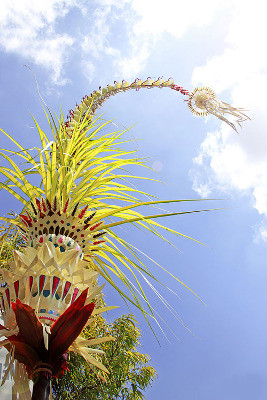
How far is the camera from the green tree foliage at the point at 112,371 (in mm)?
4180

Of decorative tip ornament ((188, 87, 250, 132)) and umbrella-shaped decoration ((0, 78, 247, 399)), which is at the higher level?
decorative tip ornament ((188, 87, 250, 132))

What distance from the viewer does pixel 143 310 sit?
1441 mm

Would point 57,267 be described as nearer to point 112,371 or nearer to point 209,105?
point 209,105

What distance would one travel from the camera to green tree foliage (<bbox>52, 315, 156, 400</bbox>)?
4.18 metres

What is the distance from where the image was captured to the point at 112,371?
169 inches

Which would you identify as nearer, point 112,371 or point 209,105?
point 209,105

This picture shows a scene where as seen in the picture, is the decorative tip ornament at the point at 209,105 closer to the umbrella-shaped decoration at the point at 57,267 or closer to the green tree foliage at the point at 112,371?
the umbrella-shaped decoration at the point at 57,267

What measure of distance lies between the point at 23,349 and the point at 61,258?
0.29 m

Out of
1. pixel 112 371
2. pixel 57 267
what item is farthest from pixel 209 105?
pixel 112 371

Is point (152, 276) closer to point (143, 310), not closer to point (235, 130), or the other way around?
point (143, 310)

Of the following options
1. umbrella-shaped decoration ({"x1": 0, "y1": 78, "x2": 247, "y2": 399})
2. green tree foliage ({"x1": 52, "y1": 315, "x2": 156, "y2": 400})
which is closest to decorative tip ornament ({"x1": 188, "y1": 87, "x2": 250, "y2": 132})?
umbrella-shaped decoration ({"x1": 0, "y1": 78, "x2": 247, "y2": 399})

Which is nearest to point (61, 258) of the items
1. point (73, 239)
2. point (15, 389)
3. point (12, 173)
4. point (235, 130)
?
point (73, 239)

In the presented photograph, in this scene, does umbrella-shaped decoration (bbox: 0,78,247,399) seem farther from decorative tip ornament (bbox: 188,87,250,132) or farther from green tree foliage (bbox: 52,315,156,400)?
green tree foliage (bbox: 52,315,156,400)

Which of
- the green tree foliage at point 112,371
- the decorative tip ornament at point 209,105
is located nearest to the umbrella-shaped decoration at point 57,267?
the decorative tip ornament at point 209,105
